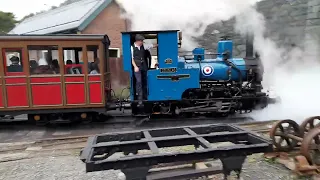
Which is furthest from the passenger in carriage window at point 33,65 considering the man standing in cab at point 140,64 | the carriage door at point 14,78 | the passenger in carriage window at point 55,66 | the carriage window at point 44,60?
the man standing in cab at point 140,64

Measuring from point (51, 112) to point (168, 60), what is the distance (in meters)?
3.35

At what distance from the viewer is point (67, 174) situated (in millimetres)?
4309

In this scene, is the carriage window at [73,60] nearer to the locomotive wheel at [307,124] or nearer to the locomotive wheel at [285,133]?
the locomotive wheel at [285,133]

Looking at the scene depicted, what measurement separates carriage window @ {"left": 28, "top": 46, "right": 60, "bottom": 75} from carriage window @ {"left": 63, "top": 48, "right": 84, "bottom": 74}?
0.23 m

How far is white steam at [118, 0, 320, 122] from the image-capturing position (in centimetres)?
843

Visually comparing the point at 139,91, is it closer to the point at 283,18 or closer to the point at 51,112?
the point at 51,112

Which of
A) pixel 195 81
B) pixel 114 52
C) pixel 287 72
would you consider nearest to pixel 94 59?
pixel 195 81

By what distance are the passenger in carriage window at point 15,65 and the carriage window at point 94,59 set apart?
1.73 m

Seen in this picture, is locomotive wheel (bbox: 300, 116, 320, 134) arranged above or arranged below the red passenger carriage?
→ below

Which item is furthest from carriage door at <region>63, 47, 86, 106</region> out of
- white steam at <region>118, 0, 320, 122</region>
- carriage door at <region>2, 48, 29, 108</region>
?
white steam at <region>118, 0, 320, 122</region>

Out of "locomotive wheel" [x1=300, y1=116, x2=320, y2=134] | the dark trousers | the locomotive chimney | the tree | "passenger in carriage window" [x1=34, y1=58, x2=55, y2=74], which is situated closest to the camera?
"locomotive wheel" [x1=300, y1=116, x2=320, y2=134]

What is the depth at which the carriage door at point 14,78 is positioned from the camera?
23.5 ft

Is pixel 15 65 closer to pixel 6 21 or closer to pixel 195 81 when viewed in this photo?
pixel 195 81

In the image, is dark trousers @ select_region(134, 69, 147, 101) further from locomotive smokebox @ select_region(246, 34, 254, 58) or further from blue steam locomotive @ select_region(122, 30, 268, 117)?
locomotive smokebox @ select_region(246, 34, 254, 58)
